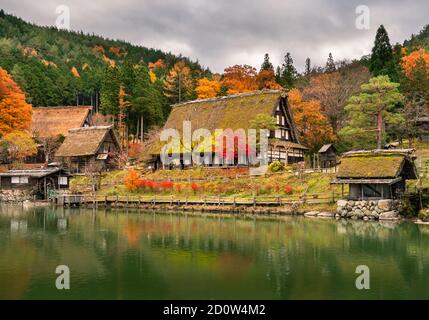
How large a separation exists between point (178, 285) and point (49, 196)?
1318 inches

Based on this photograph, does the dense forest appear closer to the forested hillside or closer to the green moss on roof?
the forested hillside

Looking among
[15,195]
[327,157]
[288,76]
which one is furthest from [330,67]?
[15,195]

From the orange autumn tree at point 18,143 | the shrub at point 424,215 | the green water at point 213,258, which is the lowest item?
the green water at point 213,258

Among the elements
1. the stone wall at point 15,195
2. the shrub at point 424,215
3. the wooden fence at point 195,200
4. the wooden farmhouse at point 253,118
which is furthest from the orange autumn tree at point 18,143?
the shrub at point 424,215

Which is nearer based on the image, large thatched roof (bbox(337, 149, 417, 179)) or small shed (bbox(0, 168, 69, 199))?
large thatched roof (bbox(337, 149, 417, 179))

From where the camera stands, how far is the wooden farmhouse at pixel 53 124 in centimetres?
5562

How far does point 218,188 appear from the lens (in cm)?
3728

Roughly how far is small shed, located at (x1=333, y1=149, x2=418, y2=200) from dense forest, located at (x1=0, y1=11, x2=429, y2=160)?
7.20 meters

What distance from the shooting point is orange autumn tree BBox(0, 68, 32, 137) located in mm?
50094

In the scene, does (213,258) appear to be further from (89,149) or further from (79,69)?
(79,69)

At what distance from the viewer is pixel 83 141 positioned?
172 feet

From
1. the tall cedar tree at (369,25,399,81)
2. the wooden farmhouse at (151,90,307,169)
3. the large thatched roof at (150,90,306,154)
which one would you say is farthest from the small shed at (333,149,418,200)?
the tall cedar tree at (369,25,399,81)

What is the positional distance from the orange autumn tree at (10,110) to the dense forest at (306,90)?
389 inches

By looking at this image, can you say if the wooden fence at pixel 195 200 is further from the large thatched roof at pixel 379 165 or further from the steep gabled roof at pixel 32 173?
the steep gabled roof at pixel 32 173
